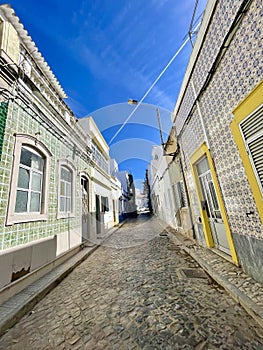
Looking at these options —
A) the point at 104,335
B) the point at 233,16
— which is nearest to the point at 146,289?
the point at 104,335

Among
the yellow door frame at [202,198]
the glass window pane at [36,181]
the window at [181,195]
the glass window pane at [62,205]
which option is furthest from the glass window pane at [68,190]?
the window at [181,195]

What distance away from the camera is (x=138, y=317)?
2.15 metres

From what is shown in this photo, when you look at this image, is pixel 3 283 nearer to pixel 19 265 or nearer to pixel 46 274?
pixel 19 265

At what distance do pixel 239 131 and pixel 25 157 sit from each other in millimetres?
4930

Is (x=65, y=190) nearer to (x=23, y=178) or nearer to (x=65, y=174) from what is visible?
(x=65, y=174)

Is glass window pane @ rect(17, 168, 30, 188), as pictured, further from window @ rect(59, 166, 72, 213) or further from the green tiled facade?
window @ rect(59, 166, 72, 213)

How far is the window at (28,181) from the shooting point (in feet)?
10.8

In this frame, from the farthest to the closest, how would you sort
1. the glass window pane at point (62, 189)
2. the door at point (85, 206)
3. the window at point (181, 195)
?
the door at point (85, 206), the window at point (181, 195), the glass window pane at point (62, 189)

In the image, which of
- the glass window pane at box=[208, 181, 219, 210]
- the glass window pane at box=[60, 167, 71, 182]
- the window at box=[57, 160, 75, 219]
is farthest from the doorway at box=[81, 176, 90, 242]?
the glass window pane at box=[208, 181, 219, 210]

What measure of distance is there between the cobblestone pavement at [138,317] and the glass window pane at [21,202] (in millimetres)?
1953

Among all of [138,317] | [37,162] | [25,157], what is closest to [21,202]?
[25,157]

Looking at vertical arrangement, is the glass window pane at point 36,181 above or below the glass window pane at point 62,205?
above

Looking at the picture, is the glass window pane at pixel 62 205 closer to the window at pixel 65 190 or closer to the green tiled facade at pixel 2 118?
the window at pixel 65 190

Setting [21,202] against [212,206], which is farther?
[212,206]
